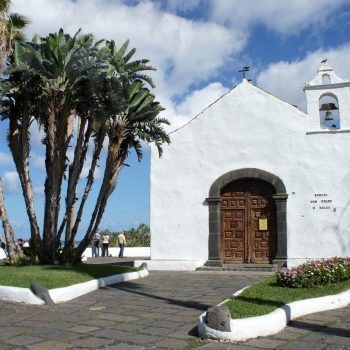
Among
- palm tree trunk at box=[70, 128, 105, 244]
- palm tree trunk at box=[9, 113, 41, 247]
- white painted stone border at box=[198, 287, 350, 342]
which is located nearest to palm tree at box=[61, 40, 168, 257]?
palm tree trunk at box=[70, 128, 105, 244]

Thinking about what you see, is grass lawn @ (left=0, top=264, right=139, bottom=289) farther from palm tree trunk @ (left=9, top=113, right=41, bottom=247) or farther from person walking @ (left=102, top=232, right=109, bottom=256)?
person walking @ (left=102, top=232, right=109, bottom=256)

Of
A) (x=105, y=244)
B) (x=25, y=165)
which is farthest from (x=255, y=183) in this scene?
(x=105, y=244)

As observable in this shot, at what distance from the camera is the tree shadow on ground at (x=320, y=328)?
5742mm

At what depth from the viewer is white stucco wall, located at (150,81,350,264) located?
13250 millimetres

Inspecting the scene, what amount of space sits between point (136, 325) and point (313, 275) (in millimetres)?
3628

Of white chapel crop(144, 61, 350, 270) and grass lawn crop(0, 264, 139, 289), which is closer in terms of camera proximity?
grass lawn crop(0, 264, 139, 289)

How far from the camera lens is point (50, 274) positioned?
9422 mm

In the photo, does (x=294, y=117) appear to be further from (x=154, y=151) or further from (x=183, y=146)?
(x=154, y=151)

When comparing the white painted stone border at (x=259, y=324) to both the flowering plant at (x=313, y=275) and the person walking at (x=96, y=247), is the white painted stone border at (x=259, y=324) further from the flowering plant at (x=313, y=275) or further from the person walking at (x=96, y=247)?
the person walking at (x=96, y=247)

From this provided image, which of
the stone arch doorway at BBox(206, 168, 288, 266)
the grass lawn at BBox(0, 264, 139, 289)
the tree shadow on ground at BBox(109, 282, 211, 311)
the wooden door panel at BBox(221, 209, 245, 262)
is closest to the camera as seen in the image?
the tree shadow on ground at BBox(109, 282, 211, 311)

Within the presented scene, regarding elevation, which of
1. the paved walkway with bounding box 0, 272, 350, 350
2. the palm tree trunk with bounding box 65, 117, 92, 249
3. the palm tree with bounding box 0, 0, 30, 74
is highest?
the palm tree with bounding box 0, 0, 30, 74

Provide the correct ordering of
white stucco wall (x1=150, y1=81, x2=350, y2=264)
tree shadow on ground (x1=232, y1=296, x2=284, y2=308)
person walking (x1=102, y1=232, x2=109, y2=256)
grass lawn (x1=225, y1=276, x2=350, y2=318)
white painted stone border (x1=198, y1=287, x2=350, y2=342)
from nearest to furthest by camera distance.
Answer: white painted stone border (x1=198, y1=287, x2=350, y2=342)
grass lawn (x1=225, y1=276, x2=350, y2=318)
tree shadow on ground (x1=232, y1=296, x2=284, y2=308)
white stucco wall (x1=150, y1=81, x2=350, y2=264)
person walking (x1=102, y1=232, x2=109, y2=256)

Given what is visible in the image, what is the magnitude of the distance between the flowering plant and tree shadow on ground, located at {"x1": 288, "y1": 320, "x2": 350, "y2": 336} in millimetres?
1911

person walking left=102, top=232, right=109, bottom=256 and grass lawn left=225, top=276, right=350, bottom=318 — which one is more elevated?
person walking left=102, top=232, right=109, bottom=256
